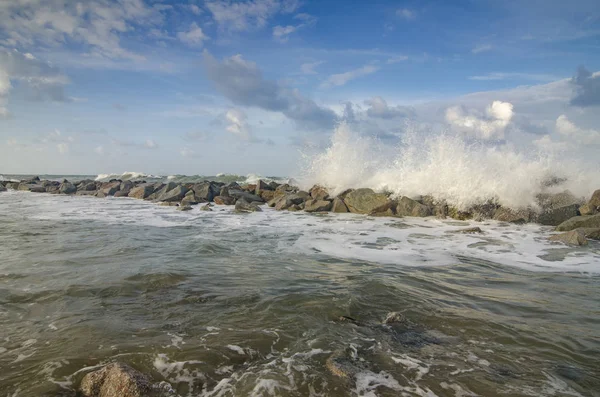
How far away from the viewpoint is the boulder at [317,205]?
14695 mm

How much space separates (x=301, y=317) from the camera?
373cm

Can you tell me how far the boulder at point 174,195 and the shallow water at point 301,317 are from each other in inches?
408

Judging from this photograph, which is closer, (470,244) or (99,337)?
(99,337)

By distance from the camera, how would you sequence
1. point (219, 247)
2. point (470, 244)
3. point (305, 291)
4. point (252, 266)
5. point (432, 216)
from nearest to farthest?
point (305, 291) → point (252, 266) → point (219, 247) → point (470, 244) → point (432, 216)

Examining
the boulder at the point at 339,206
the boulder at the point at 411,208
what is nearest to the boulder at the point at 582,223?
the boulder at the point at 411,208

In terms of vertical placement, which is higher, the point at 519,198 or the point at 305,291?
the point at 519,198

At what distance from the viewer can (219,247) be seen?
742cm

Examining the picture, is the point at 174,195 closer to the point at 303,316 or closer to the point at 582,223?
the point at 303,316

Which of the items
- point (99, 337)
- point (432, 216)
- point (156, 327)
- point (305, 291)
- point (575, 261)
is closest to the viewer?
point (99, 337)

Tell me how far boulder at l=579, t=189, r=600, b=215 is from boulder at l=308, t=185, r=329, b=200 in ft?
30.1

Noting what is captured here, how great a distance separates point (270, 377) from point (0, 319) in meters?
2.99

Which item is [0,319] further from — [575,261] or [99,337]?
[575,261]

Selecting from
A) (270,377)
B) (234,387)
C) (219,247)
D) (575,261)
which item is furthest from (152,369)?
(575,261)

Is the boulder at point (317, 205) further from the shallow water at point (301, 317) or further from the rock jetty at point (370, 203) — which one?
the shallow water at point (301, 317)
